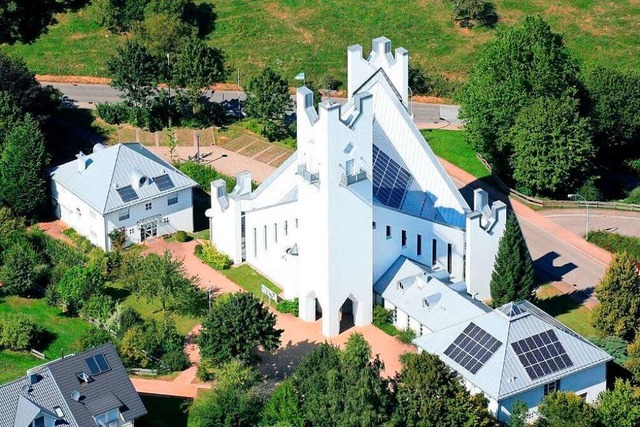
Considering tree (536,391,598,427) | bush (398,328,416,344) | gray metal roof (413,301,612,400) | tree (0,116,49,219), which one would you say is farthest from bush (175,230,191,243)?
tree (536,391,598,427)

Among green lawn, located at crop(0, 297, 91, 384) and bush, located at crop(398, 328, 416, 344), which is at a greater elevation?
bush, located at crop(398, 328, 416, 344)

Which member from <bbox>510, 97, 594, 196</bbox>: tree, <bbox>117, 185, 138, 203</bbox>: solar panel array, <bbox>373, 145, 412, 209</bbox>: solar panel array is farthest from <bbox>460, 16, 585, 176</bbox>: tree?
<bbox>117, 185, 138, 203</bbox>: solar panel array

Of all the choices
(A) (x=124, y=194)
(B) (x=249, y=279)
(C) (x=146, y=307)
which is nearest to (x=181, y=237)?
(A) (x=124, y=194)

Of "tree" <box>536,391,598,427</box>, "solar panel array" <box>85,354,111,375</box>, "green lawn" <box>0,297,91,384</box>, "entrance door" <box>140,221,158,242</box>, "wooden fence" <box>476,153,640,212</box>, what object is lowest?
"green lawn" <box>0,297,91,384</box>

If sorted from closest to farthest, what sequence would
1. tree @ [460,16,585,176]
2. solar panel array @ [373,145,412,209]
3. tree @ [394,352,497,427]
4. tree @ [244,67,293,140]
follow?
tree @ [394,352,497,427] < solar panel array @ [373,145,412,209] < tree @ [460,16,585,176] < tree @ [244,67,293,140]

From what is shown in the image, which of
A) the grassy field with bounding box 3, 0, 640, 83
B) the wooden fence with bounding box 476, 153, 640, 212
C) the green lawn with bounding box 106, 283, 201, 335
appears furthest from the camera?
the grassy field with bounding box 3, 0, 640, 83

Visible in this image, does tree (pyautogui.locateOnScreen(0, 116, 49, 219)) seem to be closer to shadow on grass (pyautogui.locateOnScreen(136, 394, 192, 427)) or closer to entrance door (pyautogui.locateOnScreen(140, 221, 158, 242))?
entrance door (pyautogui.locateOnScreen(140, 221, 158, 242))

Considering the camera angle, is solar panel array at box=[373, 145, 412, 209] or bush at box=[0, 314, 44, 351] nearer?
bush at box=[0, 314, 44, 351]

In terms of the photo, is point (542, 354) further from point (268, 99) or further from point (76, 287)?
point (268, 99)
